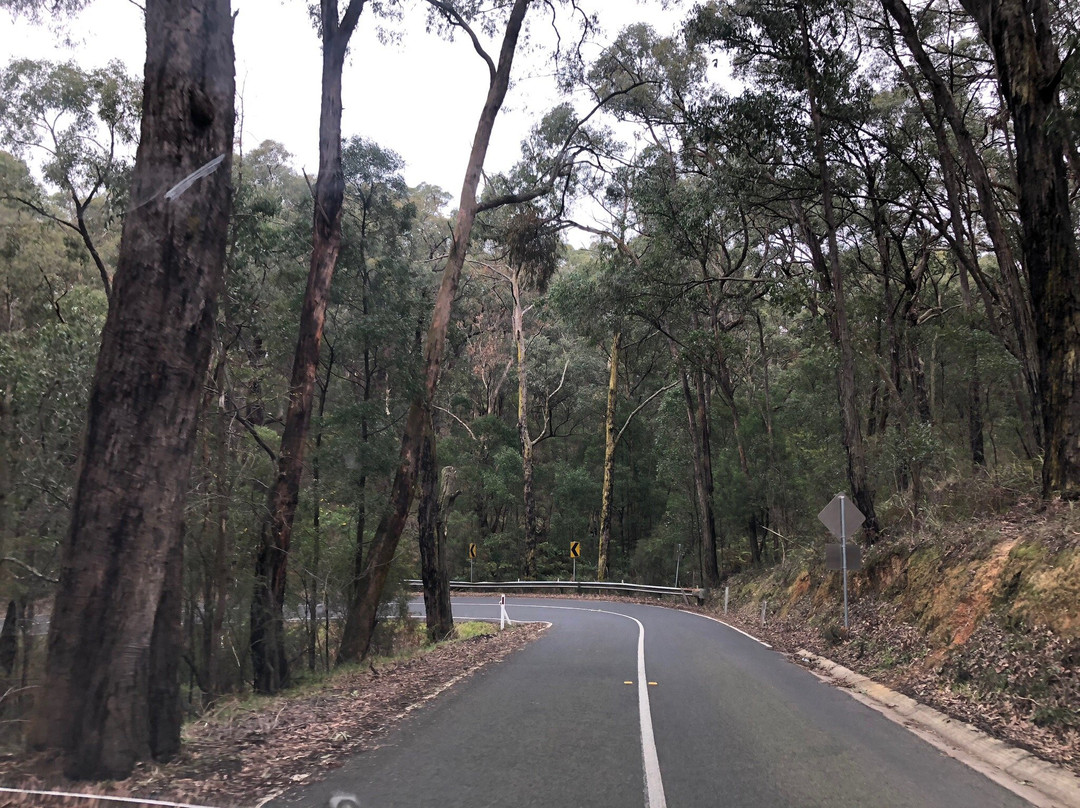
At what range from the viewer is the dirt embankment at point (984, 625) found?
7.36 metres

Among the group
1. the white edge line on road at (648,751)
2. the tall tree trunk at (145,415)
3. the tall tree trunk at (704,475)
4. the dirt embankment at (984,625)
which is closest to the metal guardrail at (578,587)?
the tall tree trunk at (704,475)

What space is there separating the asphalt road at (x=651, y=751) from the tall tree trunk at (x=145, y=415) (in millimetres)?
1534

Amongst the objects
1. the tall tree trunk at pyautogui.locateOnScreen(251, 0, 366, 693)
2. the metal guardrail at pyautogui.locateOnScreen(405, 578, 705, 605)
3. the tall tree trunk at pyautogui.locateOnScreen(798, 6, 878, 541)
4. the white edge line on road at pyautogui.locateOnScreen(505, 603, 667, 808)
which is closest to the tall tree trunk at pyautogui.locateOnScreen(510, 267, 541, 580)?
the metal guardrail at pyautogui.locateOnScreen(405, 578, 705, 605)

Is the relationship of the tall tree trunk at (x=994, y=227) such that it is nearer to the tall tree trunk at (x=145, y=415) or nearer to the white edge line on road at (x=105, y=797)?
the tall tree trunk at (x=145, y=415)

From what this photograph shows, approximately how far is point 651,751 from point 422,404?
9604 mm

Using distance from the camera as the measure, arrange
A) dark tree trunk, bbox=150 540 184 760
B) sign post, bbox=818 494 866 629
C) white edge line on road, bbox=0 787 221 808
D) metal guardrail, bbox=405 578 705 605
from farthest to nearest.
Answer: metal guardrail, bbox=405 578 705 605
sign post, bbox=818 494 866 629
dark tree trunk, bbox=150 540 184 760
white edge line on road, bbox=0 787 221 808

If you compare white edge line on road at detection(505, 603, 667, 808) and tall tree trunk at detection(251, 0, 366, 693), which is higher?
tall tree trunk at detection(251, 0, 366, 693)

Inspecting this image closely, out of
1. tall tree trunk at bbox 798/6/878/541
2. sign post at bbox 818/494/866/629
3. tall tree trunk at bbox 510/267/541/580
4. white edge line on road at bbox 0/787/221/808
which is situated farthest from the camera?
tall tree trunk at bbox 510/267/541/580

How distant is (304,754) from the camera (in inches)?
252

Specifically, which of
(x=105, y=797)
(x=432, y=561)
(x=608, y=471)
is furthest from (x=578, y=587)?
(x=105, y=797)

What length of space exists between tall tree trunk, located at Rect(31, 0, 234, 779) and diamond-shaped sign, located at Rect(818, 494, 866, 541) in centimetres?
1155

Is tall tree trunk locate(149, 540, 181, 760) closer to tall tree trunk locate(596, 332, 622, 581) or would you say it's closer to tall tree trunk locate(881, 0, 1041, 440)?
tall tree trunk locate(881, 0, 1041, 440)

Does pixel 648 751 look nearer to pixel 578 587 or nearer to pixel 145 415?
pixel 145 415

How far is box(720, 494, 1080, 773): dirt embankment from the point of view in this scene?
24.1ft
